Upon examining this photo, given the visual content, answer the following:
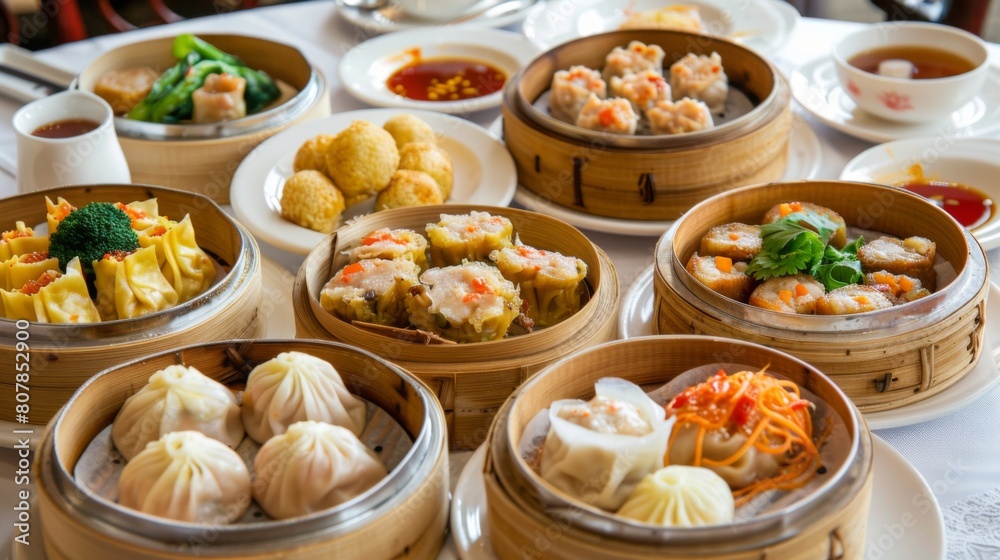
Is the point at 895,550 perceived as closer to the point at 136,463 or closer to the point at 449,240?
the point at 449,240

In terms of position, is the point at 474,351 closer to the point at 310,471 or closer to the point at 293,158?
the point at 310,471

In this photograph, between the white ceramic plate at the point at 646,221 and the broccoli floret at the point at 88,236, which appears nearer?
the broccoli floret at the point at 88,236

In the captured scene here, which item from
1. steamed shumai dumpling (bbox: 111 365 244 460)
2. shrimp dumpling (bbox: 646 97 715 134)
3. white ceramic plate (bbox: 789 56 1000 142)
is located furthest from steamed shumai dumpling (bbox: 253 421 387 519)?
white ceramic plate (bbox: 789 56 1000 142)

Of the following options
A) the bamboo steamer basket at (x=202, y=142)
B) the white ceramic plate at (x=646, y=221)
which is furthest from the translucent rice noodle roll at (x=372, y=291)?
the bamboo steamer basket at (x=202, y=142)

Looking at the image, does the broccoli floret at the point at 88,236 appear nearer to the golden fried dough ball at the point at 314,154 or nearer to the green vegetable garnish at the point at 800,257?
the golden fried dough ball at the point at 314,154

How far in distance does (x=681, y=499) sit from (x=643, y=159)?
132cm

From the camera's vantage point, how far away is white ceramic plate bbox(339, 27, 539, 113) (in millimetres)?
3537

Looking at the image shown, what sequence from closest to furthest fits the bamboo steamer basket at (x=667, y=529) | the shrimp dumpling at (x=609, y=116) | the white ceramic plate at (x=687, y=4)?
the bamboo steamer basket at (x=667, y=529), the shrimp dumpling at (x=609, y=116), the white ceramic plate at (x=687, y=4)

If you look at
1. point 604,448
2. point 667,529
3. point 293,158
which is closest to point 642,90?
point 293,158

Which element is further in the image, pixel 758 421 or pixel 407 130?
pixel 407 130

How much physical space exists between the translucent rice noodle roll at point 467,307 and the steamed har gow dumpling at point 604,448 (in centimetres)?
37

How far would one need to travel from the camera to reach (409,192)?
2684 mm

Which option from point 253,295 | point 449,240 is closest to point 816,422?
point 449,240

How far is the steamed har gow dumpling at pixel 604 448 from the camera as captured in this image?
1.62m
